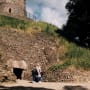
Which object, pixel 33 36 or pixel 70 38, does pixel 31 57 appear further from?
pixel 70 38

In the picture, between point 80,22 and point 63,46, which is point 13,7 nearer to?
point 80,22

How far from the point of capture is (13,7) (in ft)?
144

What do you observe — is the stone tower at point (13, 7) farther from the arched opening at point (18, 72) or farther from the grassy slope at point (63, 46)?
the arched opening at point (18, 72)

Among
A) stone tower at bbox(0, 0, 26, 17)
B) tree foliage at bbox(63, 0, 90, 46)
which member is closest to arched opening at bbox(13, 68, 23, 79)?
tree foliage at bbox(63, 0, 90, 46)

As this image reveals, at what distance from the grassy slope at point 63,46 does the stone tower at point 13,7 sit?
7344 millimetres

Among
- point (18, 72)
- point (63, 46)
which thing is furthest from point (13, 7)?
point (18, 72)

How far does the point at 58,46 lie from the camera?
33938mm

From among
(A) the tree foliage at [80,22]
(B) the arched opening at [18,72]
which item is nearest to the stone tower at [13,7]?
(A) the tree foliage at [80,22]

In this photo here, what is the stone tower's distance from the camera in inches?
1699

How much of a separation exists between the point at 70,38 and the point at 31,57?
17.3ft

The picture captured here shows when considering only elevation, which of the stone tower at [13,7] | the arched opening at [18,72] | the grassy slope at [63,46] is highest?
the stone tower at [13,7]

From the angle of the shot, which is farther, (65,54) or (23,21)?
(23,21)

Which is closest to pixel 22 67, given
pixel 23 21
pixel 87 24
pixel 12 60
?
pixel 12 60

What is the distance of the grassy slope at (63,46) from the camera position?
30.1 meters
